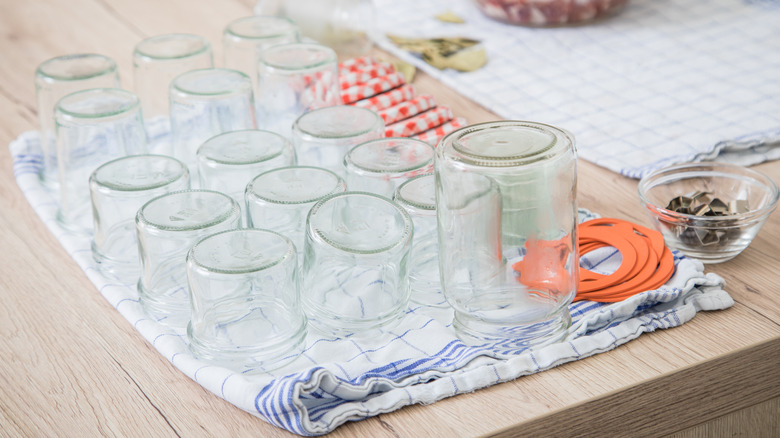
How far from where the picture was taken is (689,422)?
74 cm

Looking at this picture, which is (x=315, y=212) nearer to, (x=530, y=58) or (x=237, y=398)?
(x=237, y=398)

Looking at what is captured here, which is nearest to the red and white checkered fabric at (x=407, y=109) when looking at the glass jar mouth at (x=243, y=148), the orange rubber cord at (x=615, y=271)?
the glass jar mouth at (x=243, y=148)

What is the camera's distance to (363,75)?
4.03 ft

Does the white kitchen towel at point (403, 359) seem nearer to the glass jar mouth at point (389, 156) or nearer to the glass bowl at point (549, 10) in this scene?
the glass jar mouth at point (389, 156)

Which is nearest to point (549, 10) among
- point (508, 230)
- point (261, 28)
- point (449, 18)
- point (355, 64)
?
point (449, 18)

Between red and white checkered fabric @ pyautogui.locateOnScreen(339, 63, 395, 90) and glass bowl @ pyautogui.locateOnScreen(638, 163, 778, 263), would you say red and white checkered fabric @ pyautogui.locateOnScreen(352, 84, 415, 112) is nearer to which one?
red and white checkered fabric @ pyautogui.locateOnScreen(339, 63, 395, 90)

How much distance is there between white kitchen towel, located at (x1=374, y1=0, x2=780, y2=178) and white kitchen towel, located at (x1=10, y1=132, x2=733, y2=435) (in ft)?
0.95

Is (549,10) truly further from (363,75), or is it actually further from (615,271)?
(615,271)

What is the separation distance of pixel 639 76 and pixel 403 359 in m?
0.76

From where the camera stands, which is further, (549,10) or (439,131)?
(549,10)

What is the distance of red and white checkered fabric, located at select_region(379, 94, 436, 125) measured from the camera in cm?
113

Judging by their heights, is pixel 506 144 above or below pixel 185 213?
above

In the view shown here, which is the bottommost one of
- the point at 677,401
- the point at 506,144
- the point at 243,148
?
the point at 677,401

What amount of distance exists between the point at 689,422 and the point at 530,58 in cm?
76
